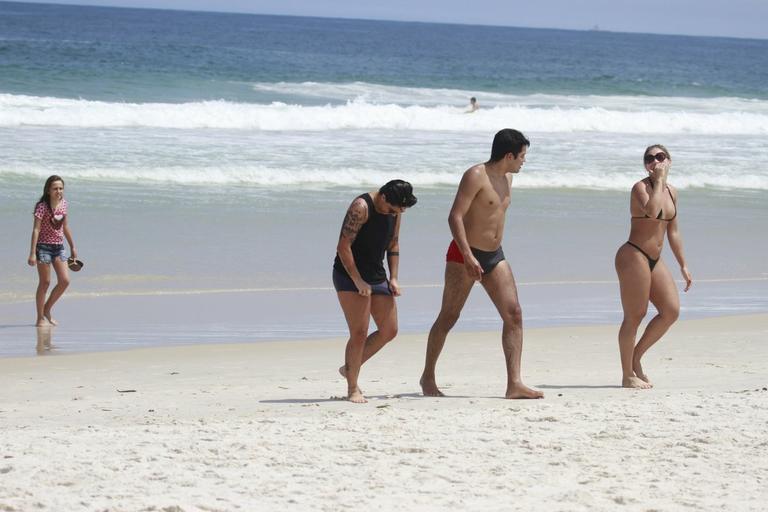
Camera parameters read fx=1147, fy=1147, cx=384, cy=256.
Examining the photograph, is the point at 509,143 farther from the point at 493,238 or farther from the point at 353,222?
the point at 353,222

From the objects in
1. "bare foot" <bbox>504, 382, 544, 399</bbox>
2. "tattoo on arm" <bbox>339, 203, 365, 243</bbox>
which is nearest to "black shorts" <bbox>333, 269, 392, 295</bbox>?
"tattoo on arm" <bbox>339, 203, 365, 243</bbox>

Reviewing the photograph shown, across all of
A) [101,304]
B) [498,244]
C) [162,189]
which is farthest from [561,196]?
[498,244]

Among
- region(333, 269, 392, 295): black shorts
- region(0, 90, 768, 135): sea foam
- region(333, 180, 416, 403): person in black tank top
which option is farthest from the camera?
region(0, 90, 768, 135): sea foam

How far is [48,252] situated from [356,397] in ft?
12.9

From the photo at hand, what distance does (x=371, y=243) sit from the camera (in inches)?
241

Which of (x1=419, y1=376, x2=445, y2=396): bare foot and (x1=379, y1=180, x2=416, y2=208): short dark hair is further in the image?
(x1=419, y1=376, x2=445, y2=396): bare foot

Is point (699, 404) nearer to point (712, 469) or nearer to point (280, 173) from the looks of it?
point (712, 469)

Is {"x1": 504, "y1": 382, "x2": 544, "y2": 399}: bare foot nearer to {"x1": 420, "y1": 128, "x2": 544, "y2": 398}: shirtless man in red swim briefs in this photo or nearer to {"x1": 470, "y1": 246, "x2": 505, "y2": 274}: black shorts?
{"x1": 420, "y1": 128, "x2": 544, "y2": 398}: shirtless man in red swim briefs

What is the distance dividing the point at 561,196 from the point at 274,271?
748cm

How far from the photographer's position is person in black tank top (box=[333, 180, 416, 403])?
600 cm

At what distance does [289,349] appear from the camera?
8.09 meters

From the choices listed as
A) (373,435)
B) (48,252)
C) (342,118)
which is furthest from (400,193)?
(342,118)

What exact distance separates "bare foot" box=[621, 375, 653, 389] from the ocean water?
256 cm

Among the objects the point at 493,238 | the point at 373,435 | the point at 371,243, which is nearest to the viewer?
the point at 373,435
